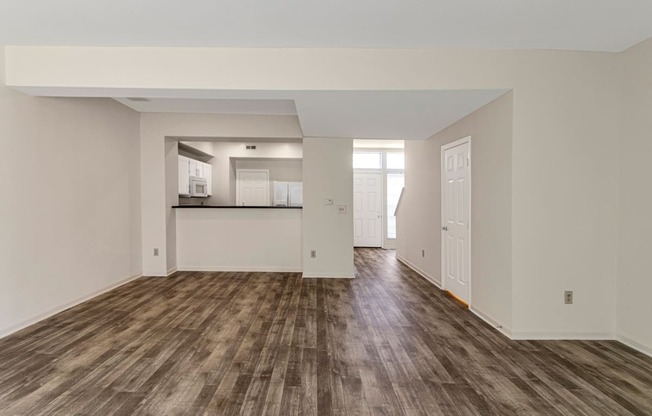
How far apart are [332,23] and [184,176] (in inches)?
181

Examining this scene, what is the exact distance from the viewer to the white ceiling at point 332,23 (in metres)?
2.16

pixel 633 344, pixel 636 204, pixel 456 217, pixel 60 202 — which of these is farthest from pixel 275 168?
pixel 633 344

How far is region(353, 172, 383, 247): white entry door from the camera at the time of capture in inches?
330

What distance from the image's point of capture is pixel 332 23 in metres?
2.40

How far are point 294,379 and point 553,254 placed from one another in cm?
249

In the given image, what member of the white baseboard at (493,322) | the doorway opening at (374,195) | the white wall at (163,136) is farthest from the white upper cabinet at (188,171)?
the white baseboard at (493,322)

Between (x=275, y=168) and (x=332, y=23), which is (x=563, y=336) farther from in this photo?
(x=275, y=168)

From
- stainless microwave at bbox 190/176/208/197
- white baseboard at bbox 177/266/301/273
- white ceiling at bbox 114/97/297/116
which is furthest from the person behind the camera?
stainless microwave at bbox 190/176/208/197

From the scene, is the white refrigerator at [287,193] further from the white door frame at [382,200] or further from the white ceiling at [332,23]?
the white ceiling at [332,23]

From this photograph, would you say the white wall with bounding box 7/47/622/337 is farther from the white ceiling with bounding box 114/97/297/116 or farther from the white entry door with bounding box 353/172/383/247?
the white entry door with bounding box 353/172/383/247

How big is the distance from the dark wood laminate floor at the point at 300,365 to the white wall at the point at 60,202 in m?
0.36

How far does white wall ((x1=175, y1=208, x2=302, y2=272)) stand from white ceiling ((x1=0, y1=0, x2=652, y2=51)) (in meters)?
3.18

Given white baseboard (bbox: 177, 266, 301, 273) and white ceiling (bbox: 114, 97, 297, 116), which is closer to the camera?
white ceiling (bbox: 114, 97, 297, 116)

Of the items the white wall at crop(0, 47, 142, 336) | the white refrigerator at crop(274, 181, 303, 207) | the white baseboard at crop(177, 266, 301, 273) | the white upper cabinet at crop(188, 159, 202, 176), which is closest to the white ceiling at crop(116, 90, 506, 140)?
the white wall at crop(0, 47, 142, 336)
